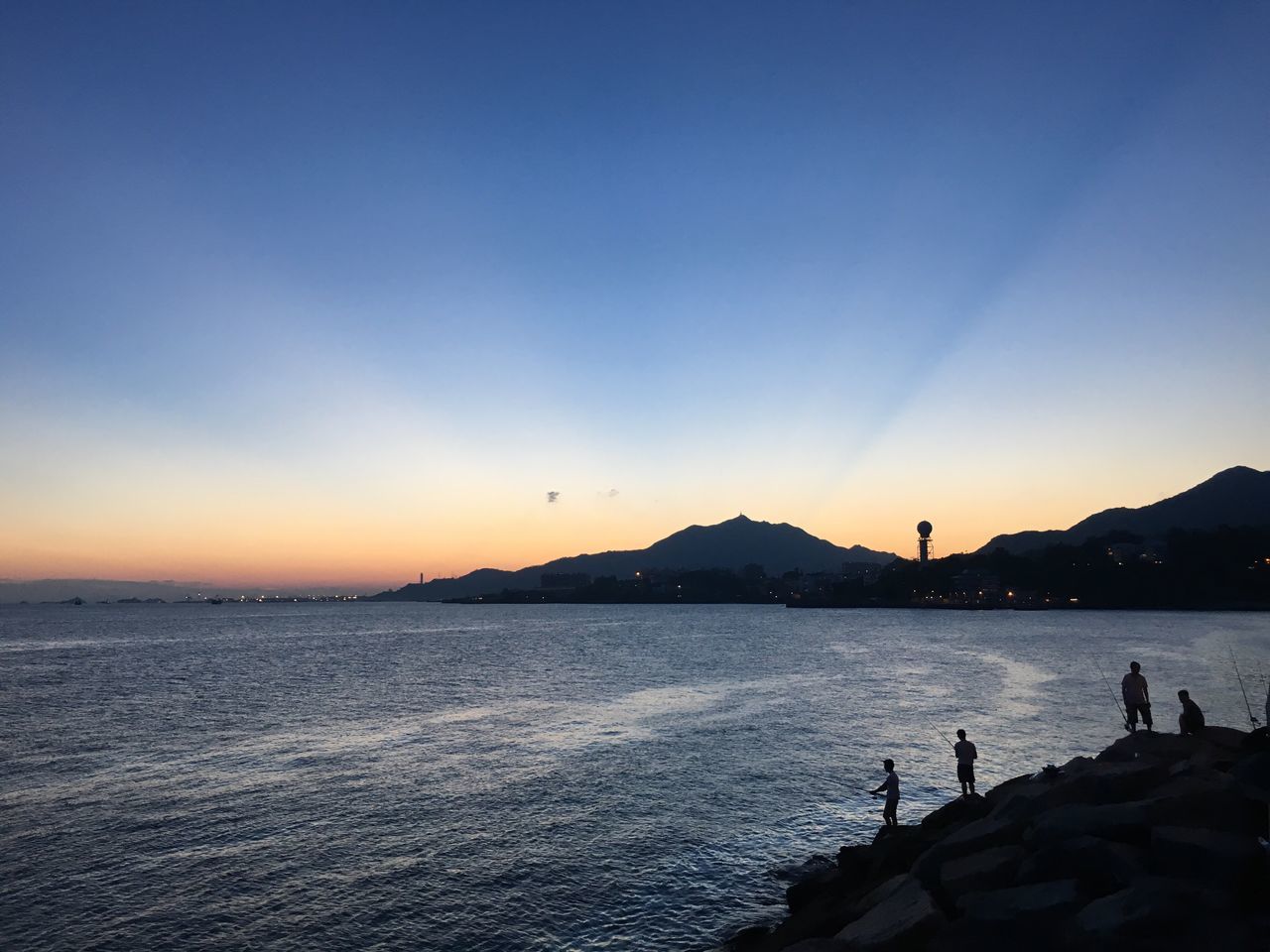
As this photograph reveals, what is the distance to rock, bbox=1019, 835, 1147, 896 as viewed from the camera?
1231 cm

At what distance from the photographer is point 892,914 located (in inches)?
552

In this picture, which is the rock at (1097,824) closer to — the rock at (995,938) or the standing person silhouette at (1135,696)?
the rock at (995,938)

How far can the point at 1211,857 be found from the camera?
11.5 metres

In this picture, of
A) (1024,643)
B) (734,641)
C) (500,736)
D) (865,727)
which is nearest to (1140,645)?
(1024,643)

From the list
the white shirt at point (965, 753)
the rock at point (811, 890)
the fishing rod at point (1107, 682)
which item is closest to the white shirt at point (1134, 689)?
the white shirt at point (965, 753)

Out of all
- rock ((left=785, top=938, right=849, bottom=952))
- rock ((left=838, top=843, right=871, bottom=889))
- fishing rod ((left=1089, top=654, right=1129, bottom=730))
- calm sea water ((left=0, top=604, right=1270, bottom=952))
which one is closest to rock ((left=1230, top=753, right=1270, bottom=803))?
rock ((left=785, top=938, right=849, bottom=952))

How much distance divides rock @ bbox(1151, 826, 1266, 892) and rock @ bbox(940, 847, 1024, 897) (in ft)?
9.21

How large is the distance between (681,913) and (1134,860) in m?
11.9

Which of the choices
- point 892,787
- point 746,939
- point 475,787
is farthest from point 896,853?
point 475,787

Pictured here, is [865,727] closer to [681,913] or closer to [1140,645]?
[681,913]

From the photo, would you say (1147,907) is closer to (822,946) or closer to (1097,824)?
(1097,824)

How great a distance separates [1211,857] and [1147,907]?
6.35 feet

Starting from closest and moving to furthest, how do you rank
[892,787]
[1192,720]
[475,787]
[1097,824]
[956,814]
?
[1097,824]
[1192,720]
[956,814]
[892,787]
[475,787]

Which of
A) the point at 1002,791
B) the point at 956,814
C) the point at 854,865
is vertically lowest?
the point at 854,865
